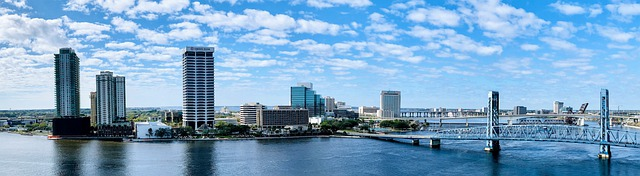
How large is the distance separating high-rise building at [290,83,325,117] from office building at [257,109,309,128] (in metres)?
22.5

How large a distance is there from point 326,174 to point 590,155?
18.3m

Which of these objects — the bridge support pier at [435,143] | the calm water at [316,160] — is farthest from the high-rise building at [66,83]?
the bridge support pier at [435,143]

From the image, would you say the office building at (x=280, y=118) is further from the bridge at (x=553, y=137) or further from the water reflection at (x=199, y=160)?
the bridge at (x=553, y=137)

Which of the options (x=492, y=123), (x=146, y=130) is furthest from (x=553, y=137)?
(x=146, y=130)

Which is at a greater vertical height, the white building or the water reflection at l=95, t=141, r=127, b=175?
the white building

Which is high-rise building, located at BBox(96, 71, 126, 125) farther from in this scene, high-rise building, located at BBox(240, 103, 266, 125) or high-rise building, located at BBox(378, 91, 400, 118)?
high-rise building, located at BBox(378, 91, 400, 118)

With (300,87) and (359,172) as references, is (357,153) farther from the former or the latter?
(300,87)

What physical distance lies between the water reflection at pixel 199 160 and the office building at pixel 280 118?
24.4 m

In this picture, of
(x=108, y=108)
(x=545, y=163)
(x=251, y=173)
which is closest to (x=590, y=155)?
(x=545, y=163)

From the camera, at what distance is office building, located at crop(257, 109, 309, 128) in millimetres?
62281

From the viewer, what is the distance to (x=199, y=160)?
29.4 meters

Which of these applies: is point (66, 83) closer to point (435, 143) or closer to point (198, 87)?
point (198, 87)

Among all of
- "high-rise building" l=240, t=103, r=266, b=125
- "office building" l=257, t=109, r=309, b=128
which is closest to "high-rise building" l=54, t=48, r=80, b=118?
"high-rise building" l=240, t=103, r=266, b=125

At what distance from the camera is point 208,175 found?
23625mm
